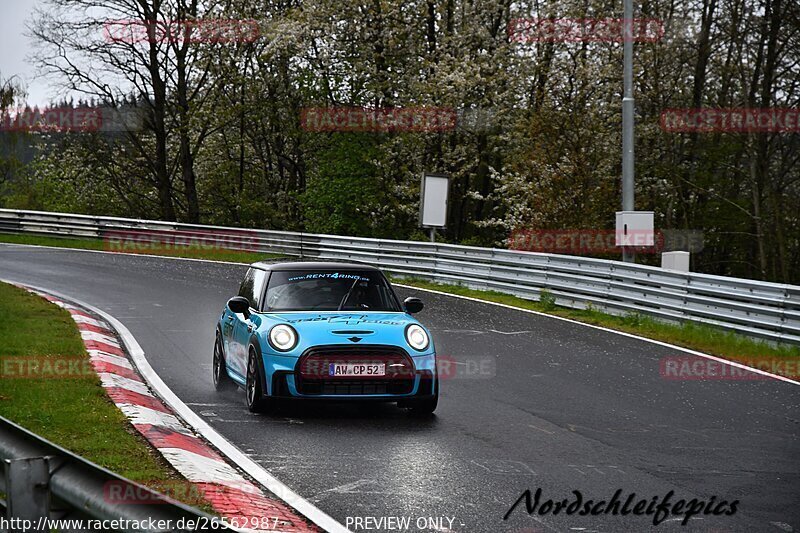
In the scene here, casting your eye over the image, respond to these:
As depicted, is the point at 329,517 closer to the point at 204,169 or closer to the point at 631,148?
the point at 631,148

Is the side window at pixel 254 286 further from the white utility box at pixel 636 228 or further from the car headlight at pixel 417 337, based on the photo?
the white utility box at pixel 636 228

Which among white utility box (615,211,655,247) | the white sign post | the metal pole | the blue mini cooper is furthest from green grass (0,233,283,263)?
the blue mini cooper

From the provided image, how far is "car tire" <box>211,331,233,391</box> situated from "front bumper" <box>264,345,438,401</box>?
190cm

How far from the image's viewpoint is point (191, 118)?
39250 millimetres

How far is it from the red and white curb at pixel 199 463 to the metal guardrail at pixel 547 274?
872 cm

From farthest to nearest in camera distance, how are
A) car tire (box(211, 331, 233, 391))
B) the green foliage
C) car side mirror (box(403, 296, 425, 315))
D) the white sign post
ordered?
the green foliage, the white sign post, car tire (box(211, 331, 233, 391)), car side mirror (box(403, 296, 425, 315))

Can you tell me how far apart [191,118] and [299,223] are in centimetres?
566

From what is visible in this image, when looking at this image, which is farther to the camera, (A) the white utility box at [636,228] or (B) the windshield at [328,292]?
(A) the white utility box at [636,228]

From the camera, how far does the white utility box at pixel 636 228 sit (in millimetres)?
19062

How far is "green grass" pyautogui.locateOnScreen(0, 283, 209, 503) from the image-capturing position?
7.28m

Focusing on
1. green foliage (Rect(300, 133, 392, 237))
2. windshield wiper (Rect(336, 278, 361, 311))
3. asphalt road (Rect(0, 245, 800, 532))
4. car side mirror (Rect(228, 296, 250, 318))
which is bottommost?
asphalt road (Rect(0, 245, 800, 532))

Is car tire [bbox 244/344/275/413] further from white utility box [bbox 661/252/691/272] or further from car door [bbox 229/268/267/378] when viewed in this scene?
white utility box [bbox 661/252/691/272]

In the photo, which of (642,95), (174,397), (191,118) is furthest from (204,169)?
(174,397)

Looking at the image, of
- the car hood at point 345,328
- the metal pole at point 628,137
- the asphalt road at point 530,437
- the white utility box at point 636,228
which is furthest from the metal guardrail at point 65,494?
the metal pole at point 628,137
